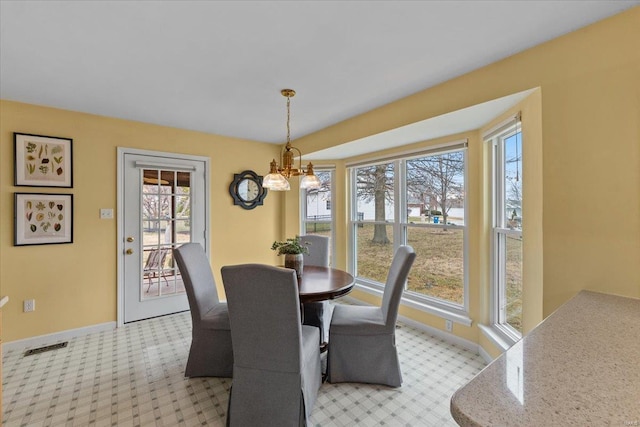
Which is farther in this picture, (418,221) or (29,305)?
(418,221)

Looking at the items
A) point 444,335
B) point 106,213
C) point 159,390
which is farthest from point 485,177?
point 106,213

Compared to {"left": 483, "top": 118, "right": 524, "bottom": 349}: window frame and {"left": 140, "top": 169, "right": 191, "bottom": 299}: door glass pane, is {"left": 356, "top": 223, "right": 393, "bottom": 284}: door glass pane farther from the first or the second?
{"left": 140, "top": 169, "right": 191, "bottom": 299}: door glass pane

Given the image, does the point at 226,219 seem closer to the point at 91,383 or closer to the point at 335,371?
the point at 91,383

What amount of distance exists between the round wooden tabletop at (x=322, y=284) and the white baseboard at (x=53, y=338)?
2376mm

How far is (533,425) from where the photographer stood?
0.57 metres

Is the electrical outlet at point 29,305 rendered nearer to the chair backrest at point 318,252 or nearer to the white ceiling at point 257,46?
the white ceiling at point 257,46

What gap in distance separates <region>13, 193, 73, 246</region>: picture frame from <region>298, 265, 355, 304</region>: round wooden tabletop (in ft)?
8.28

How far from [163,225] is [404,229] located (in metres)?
2.97

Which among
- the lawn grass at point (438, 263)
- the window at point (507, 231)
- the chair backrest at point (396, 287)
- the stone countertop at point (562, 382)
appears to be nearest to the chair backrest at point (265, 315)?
the chair backrest at point (396, 287)

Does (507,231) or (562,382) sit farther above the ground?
(507,231)

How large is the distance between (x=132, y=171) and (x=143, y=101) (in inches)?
39.1

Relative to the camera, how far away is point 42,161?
281cm

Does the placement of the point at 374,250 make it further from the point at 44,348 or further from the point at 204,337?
the point at 44,348

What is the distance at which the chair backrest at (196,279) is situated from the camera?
2.20 meters
